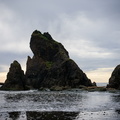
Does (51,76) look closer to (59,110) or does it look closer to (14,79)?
(14,79)

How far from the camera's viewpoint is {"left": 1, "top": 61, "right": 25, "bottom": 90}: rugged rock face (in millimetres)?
145212

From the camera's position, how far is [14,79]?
5743 inches

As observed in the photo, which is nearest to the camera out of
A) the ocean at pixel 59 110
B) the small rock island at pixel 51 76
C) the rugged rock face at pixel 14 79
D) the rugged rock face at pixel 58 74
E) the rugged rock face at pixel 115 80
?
the ocean at pixel 59 110

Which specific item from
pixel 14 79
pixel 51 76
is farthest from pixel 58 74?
pixel 14 79

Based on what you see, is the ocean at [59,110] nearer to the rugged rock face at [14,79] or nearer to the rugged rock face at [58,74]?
the rugged rock face at [14,79]

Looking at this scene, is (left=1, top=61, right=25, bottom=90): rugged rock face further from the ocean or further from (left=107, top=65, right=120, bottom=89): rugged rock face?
the ocean

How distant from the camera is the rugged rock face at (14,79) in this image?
476 feet

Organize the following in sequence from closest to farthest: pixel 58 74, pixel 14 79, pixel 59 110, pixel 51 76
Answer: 1. pixel 59 110
2. pixel 14 79
3. pixel 58 74
4. pixel 51 76

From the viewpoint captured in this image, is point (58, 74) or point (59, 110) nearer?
point (59, 110)

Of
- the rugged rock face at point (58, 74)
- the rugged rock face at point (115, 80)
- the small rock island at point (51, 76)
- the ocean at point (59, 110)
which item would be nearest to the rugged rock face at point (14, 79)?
the small rock island at point (51, 76)

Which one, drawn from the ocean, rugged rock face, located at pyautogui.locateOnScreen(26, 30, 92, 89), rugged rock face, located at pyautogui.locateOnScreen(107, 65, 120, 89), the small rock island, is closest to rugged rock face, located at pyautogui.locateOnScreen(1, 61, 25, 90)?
the small rock island

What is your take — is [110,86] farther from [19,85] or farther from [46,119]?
[46,119]

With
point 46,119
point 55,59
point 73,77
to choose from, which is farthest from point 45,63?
point 46,119

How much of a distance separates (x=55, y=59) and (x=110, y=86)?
76722mm
